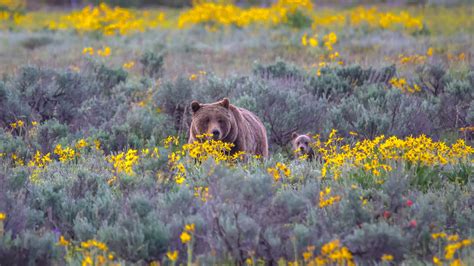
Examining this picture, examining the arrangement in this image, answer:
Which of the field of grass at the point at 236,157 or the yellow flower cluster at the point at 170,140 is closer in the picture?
the field of grass at the point at 236,157

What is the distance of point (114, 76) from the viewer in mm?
14281

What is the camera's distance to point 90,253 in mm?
5008

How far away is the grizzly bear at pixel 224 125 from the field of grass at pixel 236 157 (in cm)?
26

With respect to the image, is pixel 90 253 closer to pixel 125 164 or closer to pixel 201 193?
pixel 201 193

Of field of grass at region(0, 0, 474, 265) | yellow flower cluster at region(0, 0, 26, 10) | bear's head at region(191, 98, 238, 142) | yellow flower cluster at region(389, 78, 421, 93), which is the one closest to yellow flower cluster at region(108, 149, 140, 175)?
field of grass at region(0, 0, 474, 265)

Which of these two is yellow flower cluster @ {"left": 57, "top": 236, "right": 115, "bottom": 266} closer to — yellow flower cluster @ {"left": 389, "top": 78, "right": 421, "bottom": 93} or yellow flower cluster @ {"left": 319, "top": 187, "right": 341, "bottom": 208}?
yellow flower cluster @ {"left": 319, "top": 187, "right": 341, "bottom": 208}

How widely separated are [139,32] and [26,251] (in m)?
20.6

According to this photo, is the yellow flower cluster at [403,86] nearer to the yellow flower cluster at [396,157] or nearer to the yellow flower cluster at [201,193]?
the yellow flower cluster at [396,157]

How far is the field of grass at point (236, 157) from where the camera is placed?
17.5 ft

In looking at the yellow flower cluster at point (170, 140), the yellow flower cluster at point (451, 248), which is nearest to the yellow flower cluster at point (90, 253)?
the yellow flower cluster at point (451, 248)

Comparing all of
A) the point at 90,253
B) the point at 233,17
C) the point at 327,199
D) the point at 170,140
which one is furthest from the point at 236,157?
the point at 233,17

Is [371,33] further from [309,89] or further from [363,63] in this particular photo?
[309,89]

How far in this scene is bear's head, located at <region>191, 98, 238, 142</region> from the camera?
8.82 meters

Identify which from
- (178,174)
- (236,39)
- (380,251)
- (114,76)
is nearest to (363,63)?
(114,76)
